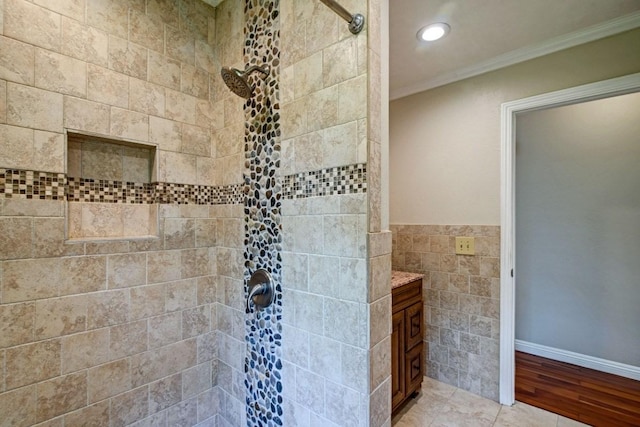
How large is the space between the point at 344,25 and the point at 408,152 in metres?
1.66

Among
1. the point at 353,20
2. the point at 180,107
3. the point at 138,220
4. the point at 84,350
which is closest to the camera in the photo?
the point at 353,20

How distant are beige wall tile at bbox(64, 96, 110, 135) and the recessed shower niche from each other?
53 mm

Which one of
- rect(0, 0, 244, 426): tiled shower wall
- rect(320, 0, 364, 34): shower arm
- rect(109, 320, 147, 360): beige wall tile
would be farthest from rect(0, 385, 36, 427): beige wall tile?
rect(320, 0, 364, 34): shower arm

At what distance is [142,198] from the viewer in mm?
1423

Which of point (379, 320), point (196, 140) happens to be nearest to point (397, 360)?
point (379, 320)

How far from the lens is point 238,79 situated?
1.18 metres

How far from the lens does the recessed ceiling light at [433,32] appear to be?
163 centimetres

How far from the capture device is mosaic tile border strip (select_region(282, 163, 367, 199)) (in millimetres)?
979

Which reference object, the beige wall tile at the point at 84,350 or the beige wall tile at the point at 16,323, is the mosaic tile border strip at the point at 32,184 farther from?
the beige wall tile at the point at 84,350

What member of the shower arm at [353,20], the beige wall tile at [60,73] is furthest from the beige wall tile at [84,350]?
the shower arm at [353,20]

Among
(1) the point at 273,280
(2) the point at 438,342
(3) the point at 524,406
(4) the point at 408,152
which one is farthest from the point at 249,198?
(3) the point at 524,406

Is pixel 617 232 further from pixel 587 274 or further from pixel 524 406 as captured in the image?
pixel 524 406

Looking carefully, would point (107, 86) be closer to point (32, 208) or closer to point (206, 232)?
point (32, 208)

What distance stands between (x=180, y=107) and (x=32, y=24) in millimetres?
588
